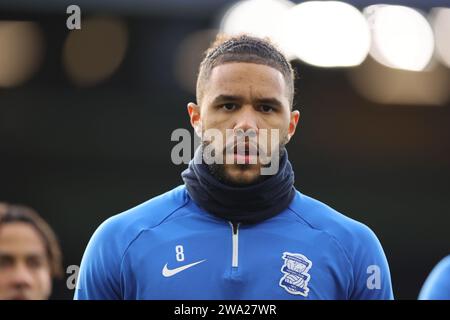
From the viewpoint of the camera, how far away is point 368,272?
9.80 ft

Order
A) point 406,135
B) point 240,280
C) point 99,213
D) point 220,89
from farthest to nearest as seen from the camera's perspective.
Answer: point 406,135 < point 99,213 < point 220,89 < point 240,280

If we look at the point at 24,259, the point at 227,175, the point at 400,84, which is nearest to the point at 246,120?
the point at 227,175

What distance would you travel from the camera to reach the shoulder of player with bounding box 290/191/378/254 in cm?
304

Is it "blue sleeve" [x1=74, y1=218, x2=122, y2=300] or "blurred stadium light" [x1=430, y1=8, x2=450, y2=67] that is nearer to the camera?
"blue sleeve" [x1=74, y1=218, x2=122, y2=300]

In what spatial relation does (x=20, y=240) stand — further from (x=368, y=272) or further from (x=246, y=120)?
(x=368, y=272)

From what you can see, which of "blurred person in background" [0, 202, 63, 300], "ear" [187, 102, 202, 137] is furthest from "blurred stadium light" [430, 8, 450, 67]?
"ear" [187, 102, 202, 137]

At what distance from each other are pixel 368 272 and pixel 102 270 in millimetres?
989

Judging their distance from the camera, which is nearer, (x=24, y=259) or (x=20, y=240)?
(x=24, y=259)

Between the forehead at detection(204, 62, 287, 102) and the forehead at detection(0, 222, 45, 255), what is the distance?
79.7 inches

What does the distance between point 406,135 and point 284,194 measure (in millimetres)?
5812

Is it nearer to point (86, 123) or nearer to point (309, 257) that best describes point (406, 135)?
point (86, 123)

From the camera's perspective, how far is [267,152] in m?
3.00

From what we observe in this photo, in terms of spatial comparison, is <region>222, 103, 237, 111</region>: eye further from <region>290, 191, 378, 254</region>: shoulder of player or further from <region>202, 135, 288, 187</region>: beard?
<region>290, 191, 378, 254</region>: shoulder of player
